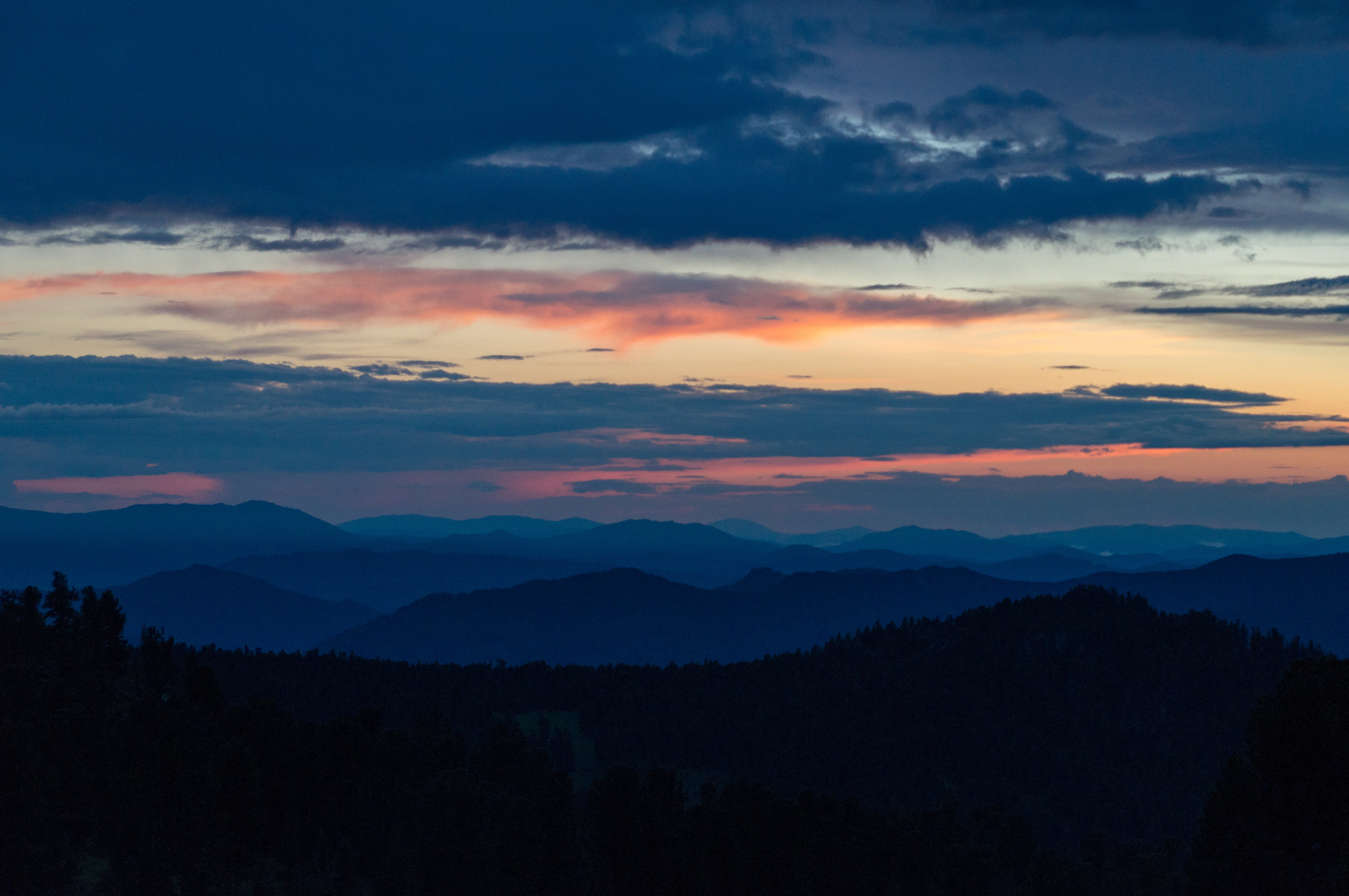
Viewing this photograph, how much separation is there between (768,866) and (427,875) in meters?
32.4

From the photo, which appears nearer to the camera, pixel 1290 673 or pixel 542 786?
pixel 1290 673

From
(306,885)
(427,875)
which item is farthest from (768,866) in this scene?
(306,885)

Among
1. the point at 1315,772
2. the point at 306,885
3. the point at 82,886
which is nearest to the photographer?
the point at 1315,772

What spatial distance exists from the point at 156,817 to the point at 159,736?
14.3m

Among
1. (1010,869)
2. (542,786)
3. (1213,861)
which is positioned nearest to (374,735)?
(542,786)

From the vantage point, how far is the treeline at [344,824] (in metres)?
102

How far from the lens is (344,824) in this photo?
410ft

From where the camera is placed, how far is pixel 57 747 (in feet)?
361

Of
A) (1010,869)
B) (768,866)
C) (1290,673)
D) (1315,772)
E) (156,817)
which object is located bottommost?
(1010,869)

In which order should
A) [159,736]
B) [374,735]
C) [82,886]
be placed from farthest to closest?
[374,735] < [159,736] < [82,886]

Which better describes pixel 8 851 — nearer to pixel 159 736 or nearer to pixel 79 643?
pixel 159 736

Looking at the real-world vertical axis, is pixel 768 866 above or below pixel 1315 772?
below

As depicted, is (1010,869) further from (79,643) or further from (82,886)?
(79,643)

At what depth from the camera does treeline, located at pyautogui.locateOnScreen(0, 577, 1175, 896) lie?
102 meters
